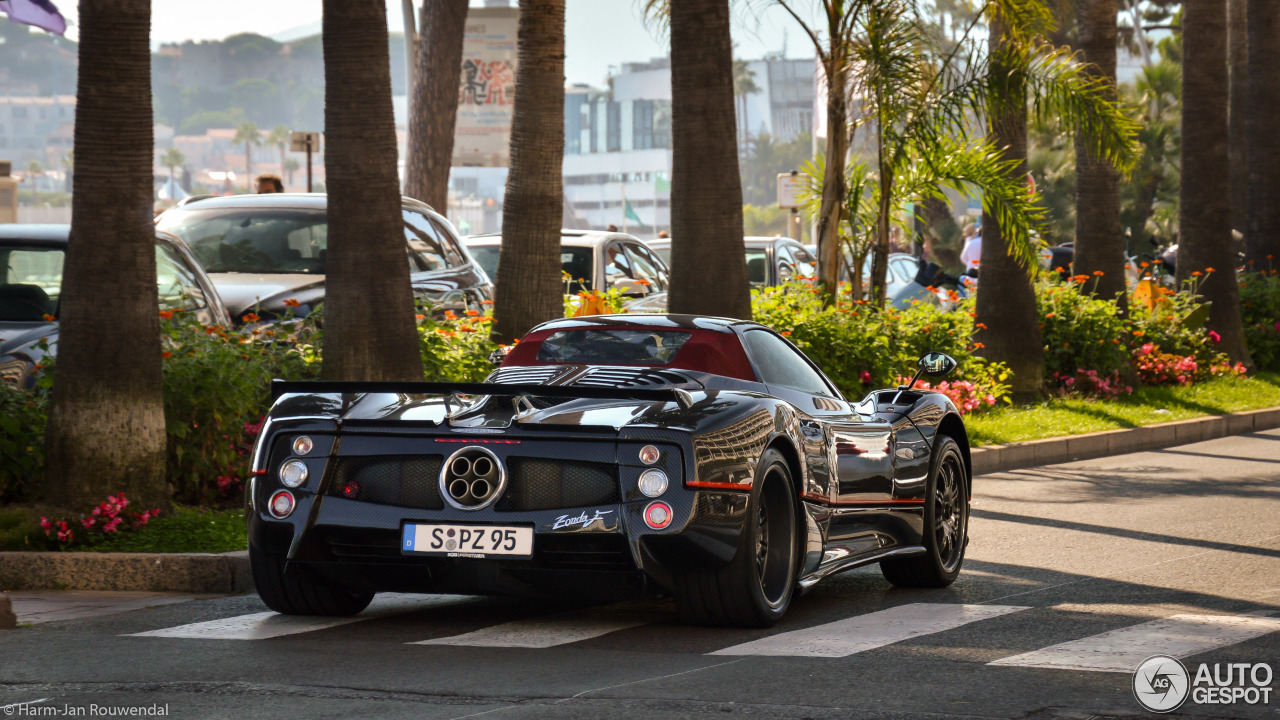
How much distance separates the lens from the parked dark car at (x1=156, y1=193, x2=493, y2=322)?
45.3ft

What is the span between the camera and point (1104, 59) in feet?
60.5

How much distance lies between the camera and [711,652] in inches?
235

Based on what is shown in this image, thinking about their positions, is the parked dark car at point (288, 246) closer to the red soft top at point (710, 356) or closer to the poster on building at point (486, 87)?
the red soft top at point (710, 356)

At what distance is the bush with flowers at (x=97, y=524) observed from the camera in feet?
26.7

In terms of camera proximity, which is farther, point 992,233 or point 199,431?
point 992,233

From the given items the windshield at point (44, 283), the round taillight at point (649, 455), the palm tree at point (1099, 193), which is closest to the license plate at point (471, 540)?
the round taillight at point (649, 455)

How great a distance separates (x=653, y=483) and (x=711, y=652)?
2.08 ft

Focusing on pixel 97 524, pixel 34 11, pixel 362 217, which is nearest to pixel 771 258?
pixel 362 217

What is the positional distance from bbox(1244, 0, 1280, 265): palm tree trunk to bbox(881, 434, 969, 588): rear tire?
17.4 metres

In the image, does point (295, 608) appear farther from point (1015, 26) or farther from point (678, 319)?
point (1015, 26)

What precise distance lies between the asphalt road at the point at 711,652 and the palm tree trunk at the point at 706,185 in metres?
4.65

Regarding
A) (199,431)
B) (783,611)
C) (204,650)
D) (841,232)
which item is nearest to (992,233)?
(841,232)

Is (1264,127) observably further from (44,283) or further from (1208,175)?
(44,283)

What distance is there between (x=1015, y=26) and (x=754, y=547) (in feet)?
36.0
